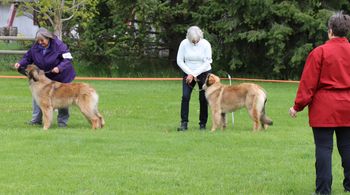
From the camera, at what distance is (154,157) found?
8.27m

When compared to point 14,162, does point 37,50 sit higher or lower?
higher

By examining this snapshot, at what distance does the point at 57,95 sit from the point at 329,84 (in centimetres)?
616

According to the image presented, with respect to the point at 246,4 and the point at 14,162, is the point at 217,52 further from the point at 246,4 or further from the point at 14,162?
the point at 14,162

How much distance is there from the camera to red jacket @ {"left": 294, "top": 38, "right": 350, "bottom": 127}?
5.86m

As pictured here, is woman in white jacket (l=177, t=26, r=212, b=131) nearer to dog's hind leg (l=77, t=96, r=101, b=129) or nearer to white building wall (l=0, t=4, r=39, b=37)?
dog's hind leg (l=77, t=96, r=101, b=129)

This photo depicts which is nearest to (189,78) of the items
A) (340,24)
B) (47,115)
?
(47,115)

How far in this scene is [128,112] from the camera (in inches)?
545

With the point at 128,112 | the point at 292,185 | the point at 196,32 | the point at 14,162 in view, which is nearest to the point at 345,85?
the point at 292,185

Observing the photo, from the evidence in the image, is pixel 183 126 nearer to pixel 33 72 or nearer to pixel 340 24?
pixel 33 72

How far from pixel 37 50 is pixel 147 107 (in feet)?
13.8

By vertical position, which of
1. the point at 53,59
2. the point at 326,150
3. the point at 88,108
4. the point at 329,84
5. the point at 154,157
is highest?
the point at 329,84

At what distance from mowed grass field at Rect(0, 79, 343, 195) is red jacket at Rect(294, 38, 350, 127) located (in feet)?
3.26

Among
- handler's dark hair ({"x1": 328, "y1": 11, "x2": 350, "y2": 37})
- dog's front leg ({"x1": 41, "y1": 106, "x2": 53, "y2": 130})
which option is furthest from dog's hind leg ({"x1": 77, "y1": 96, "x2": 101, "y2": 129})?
handler's dark hair ({"x1": 328, "y1": 11, "x2": 350, "y2": 37})

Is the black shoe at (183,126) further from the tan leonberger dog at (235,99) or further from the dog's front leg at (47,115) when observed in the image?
the dog's front leg at (47,115)
